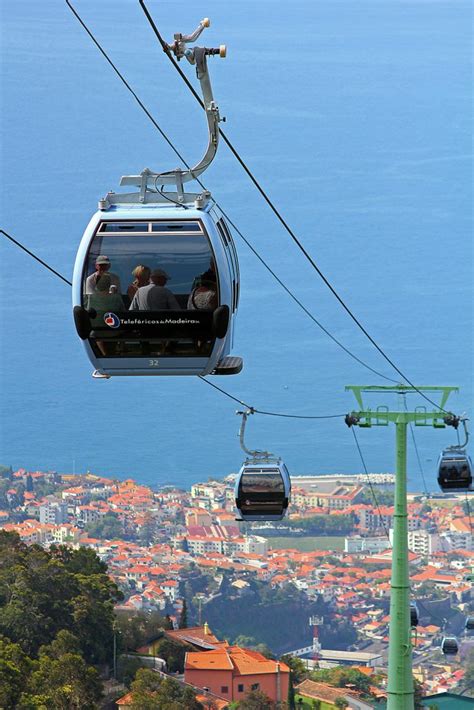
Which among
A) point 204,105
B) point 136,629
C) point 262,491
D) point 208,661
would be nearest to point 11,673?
point 262,491

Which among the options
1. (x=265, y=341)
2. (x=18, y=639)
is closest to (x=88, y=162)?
(x=265, y=341)

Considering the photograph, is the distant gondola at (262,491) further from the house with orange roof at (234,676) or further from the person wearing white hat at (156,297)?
the house with orange roof at (234,676)

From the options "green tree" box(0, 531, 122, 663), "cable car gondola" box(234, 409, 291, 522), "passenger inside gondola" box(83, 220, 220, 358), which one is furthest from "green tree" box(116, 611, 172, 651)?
"passenger inside gondola" box(83, 220, 220, 358)

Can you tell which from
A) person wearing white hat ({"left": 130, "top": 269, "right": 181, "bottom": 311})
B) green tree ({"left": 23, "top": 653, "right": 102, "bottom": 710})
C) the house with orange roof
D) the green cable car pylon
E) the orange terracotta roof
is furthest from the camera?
the orange terracotta roof

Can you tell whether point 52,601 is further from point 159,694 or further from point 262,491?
point 262,491

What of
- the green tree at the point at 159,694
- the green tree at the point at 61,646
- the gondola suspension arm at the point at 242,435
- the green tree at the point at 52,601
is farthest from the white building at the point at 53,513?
the gondola suspension arm at the point at 242,435

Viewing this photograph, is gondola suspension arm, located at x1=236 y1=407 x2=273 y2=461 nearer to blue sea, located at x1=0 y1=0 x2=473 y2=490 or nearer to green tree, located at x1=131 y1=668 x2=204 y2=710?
green tree, located at x1=131 y1=668 x2=204 y2=710
